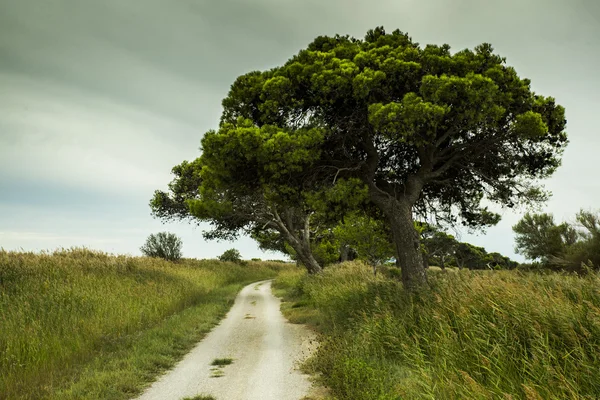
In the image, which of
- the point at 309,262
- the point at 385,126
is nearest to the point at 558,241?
the point at 309,262

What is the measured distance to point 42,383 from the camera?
6.66 meters

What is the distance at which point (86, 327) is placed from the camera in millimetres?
9445

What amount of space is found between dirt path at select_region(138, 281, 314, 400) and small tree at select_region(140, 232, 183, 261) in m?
24.0

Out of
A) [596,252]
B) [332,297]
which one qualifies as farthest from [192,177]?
[596,252]

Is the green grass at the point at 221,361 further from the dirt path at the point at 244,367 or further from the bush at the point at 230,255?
the bush at the point at 230,255

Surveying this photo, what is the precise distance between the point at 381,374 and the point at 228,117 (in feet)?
32.8

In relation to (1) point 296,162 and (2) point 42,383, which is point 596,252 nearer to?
(1) point 296,162

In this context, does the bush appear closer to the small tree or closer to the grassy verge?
the small tree

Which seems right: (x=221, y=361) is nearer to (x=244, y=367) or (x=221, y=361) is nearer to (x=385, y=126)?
(x=244, y=367)

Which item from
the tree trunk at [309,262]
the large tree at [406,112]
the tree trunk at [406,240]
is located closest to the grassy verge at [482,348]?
the tree trunk at [406,240]

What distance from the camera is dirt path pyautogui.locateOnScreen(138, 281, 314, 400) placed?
20.5 feet

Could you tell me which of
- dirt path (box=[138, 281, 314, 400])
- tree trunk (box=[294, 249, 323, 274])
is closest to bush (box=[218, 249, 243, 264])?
tree trunk (box=[294, 249, 323, 274])

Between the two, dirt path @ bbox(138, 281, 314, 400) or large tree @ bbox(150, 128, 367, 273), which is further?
large tree @ bbox(150, 128, 367, 273)

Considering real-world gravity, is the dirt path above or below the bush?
below
